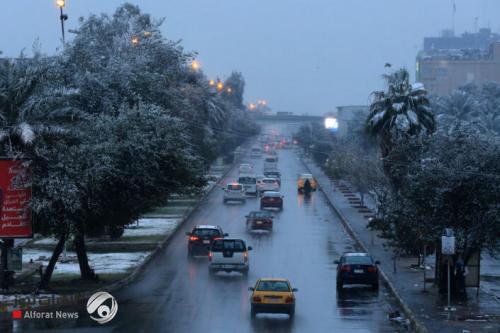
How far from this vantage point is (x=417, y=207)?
34031 mm

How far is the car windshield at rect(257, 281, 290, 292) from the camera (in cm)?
2952

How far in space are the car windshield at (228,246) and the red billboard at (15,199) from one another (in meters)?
9.87

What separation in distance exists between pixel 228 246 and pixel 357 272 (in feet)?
22.1

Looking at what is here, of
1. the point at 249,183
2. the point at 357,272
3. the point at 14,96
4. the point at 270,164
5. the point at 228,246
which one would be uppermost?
the point at 14,96

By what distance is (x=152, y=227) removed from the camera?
61.1 meters

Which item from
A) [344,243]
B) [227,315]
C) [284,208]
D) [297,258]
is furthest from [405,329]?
[284,208]

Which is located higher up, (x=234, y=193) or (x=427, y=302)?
(x=234, y=193)

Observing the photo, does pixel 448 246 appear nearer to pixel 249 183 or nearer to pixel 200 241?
pixel 200 241

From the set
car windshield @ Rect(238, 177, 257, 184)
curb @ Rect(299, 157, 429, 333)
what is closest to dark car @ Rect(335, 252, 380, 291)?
curb @ Rect(299, 157, 429, 333)

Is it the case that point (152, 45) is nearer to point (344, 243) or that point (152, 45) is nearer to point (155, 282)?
point (344, 243)

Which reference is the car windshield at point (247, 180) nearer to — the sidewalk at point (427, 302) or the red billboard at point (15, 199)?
the sidewalk at point (427, 302)

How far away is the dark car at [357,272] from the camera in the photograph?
118 ft

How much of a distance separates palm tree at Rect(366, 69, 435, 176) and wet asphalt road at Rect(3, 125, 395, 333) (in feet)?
21.1

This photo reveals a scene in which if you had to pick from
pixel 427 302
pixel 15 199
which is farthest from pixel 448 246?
pixel 15 199
